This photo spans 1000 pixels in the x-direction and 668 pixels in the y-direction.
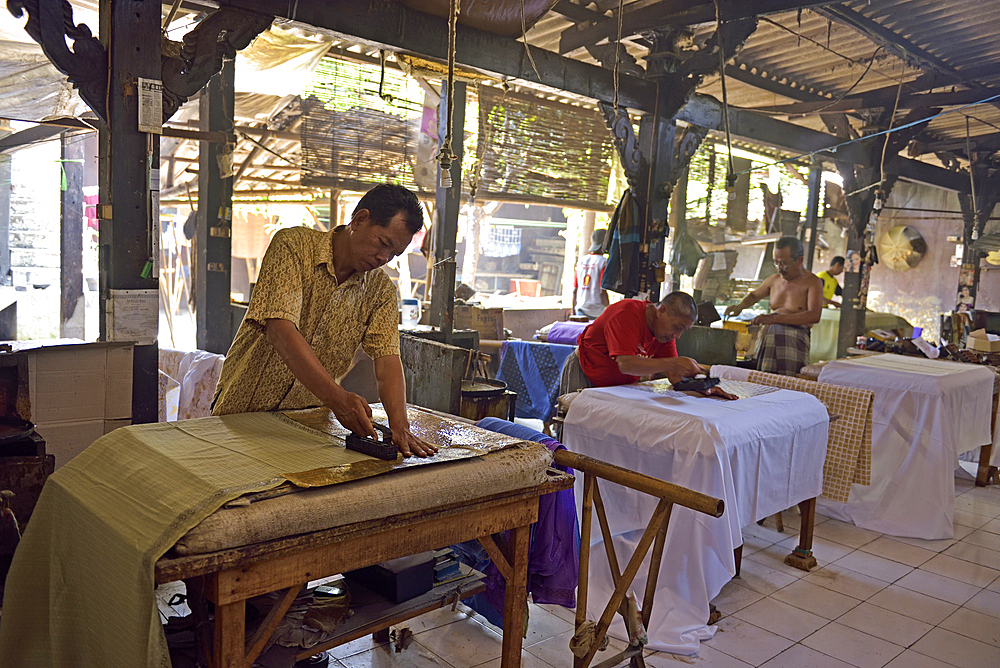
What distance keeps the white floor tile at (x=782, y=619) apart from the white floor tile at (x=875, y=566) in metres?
0.87

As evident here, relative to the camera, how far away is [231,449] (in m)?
2.10

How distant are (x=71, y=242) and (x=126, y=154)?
694 cm

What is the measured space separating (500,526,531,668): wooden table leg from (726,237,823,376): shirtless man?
4.31 metres

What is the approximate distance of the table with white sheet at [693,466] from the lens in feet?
11.1

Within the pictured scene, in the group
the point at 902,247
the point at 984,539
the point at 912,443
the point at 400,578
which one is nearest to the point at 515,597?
the point at 400,578

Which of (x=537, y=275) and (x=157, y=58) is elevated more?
(x=157, y=58)

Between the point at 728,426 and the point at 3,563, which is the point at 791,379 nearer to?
the point at 728,426

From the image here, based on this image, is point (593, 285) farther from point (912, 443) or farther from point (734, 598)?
point (734, 598)

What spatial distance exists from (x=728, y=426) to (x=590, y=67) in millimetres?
3585

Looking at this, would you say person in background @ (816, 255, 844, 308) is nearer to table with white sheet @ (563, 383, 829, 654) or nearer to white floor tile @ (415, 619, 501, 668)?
table with white sheet @ (563, 383, 829, 654)

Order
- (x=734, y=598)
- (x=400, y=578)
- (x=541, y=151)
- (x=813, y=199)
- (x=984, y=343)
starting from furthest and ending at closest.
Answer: (x=813, y=199) < (x=541, y=151) < (x=984, y=343) < (x=734, y=598) < (x=400, y=578)

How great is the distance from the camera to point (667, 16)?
5.33 m

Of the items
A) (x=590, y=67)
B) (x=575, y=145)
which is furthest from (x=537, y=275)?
(x=590, y=67)

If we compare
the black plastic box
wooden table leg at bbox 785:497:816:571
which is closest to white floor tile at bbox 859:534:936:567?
wooden table leg at bbox 785:497:816:571
